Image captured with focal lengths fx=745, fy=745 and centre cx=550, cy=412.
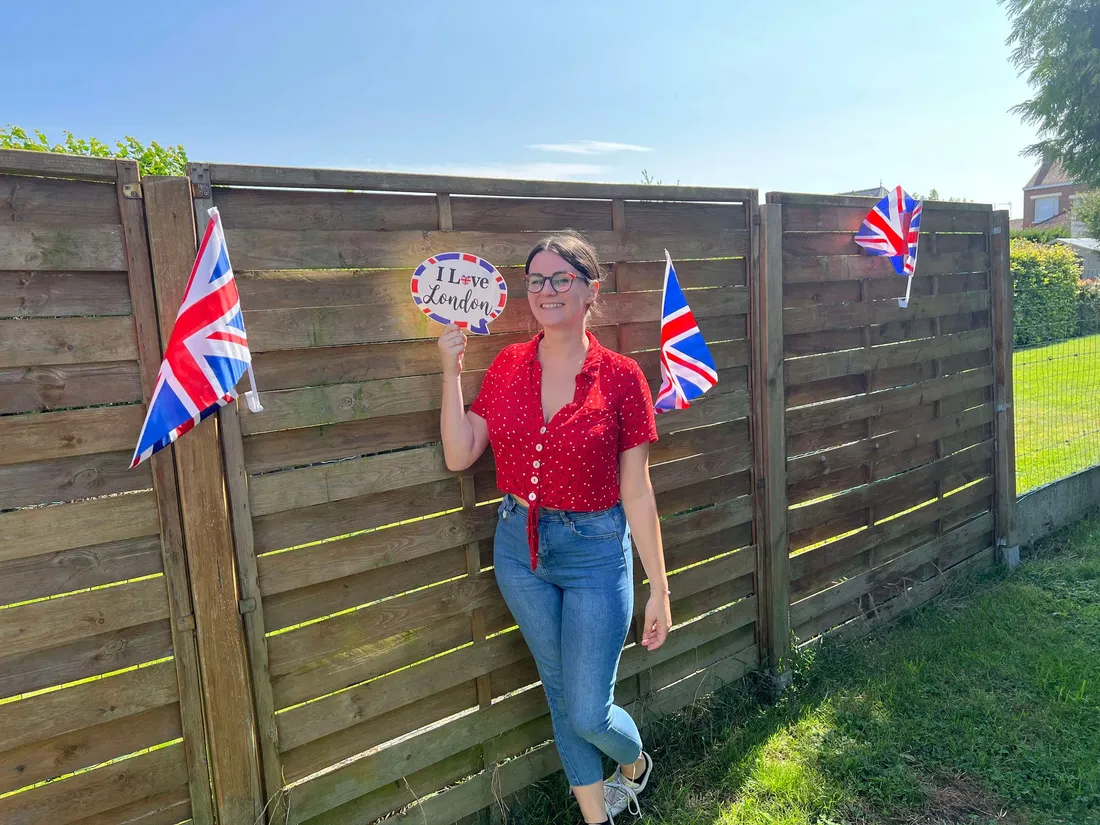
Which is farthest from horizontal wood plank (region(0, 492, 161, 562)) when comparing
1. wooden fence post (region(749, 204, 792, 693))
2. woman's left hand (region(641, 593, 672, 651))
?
wooden fence post (region(749, 204, 792, 693))

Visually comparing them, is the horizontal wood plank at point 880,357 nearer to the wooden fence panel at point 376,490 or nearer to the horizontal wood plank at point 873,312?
the horizontal wood plank at point 873,312

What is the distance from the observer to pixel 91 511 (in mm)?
1975

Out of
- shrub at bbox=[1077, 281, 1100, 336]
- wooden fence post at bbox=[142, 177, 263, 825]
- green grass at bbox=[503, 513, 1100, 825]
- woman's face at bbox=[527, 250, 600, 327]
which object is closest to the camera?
wooden fence post at bbox=[142, 177, 263, 825]

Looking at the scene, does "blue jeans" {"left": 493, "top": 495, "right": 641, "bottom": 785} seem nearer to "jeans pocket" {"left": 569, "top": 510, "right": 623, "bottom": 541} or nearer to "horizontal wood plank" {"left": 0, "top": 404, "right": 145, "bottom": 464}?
"jeans pocket" {"left": 569, "top": 510, "right": 623, "bottom": 541}

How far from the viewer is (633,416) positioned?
7.88ft

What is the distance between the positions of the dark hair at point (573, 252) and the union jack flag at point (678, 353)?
67 centimetres

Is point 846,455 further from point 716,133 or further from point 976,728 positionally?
point 716,133

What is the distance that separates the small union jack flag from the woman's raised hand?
8.33 feet

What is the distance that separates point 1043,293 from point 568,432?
17.5 m

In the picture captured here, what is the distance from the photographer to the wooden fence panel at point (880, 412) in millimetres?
3760

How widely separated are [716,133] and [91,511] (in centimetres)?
1965

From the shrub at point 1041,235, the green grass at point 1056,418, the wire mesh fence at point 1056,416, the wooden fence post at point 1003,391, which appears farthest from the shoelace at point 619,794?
the shrub at point 1041,235

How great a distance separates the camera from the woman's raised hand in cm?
241

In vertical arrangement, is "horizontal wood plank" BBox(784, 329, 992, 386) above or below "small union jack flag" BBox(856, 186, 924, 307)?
below
